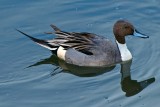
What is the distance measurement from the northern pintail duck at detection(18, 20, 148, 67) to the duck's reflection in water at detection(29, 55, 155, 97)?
91 mm

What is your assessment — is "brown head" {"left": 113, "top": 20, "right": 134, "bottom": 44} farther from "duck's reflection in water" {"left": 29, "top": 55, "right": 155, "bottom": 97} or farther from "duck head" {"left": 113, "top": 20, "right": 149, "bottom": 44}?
"duck's reflection in water" {"left": 29, "top": 55, "right": 155, "bottom": 97}

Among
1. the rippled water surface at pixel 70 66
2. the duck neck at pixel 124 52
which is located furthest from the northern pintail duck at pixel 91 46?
the rippled water surface at pixel 70 66

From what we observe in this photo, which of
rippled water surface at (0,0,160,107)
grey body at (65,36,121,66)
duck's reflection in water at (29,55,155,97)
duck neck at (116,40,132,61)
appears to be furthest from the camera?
duck neck at (116,40,132,61)

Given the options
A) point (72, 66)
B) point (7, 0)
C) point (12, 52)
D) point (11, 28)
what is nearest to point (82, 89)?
point (72, 66)

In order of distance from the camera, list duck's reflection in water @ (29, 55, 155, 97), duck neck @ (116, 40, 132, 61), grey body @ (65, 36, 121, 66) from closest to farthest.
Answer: duck's reflection in water @ (29, 55, 155, 97)
grey body @ (65, 36, 121, 66)
duck neck @ (116, 40, 132, 61)

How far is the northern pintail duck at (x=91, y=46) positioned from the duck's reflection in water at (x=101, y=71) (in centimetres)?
9

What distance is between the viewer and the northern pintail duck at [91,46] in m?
10.6

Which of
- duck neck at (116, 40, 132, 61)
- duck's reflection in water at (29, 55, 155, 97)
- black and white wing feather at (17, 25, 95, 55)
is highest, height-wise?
black and white wing feather at (17, 25, 95, 55)

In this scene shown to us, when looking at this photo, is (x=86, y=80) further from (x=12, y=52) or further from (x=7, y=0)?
(x=7, y=0)

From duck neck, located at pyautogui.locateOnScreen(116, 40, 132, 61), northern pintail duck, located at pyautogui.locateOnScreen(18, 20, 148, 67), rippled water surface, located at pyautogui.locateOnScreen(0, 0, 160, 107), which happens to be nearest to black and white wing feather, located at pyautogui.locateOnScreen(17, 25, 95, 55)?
northern pintail duck, located at pyautogui.locateOnScreen(18, 20, 148, 67)

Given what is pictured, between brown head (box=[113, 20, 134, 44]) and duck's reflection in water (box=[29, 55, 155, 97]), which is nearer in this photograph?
duck's reflection in water (box=[29, 55, 155, 97])

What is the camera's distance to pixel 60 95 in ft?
31.0

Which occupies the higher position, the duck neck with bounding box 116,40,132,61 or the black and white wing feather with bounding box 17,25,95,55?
the black and white wing feather with bounding box 17,25,95,55

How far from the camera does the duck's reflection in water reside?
9891mm
